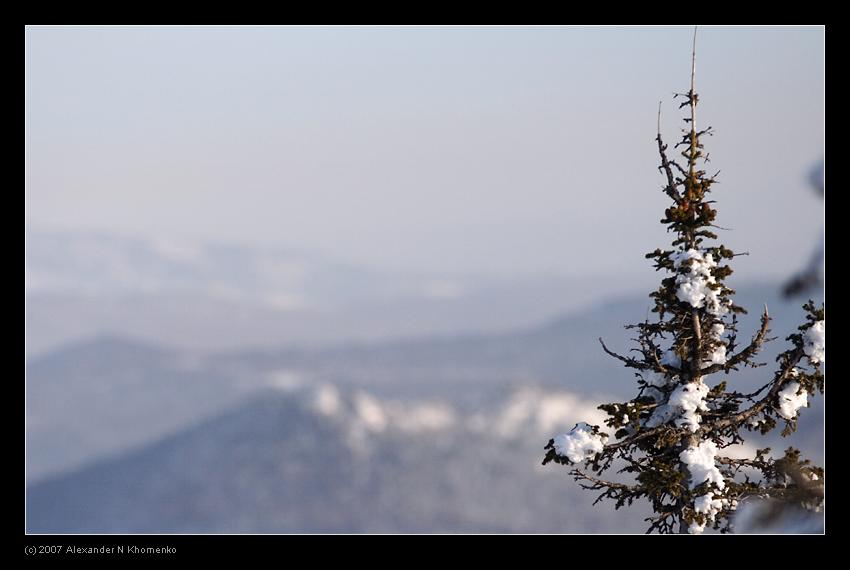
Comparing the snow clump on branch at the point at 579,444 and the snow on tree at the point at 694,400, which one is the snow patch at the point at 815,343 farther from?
the snow clump on branch at the point at 579,444

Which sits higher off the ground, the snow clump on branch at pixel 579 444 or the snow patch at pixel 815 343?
the snow patch at pixel 815 343

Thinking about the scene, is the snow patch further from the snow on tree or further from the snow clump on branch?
the snow clump on branch

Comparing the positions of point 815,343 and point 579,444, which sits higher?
point 815,343

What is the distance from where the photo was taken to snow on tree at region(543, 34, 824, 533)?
18.9 metres

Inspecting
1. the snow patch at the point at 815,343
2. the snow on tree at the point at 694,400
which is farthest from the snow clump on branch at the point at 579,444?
the snow patch at the point at 815,343

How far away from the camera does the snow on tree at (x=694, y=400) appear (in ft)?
62.1

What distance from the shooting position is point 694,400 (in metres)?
19.3
